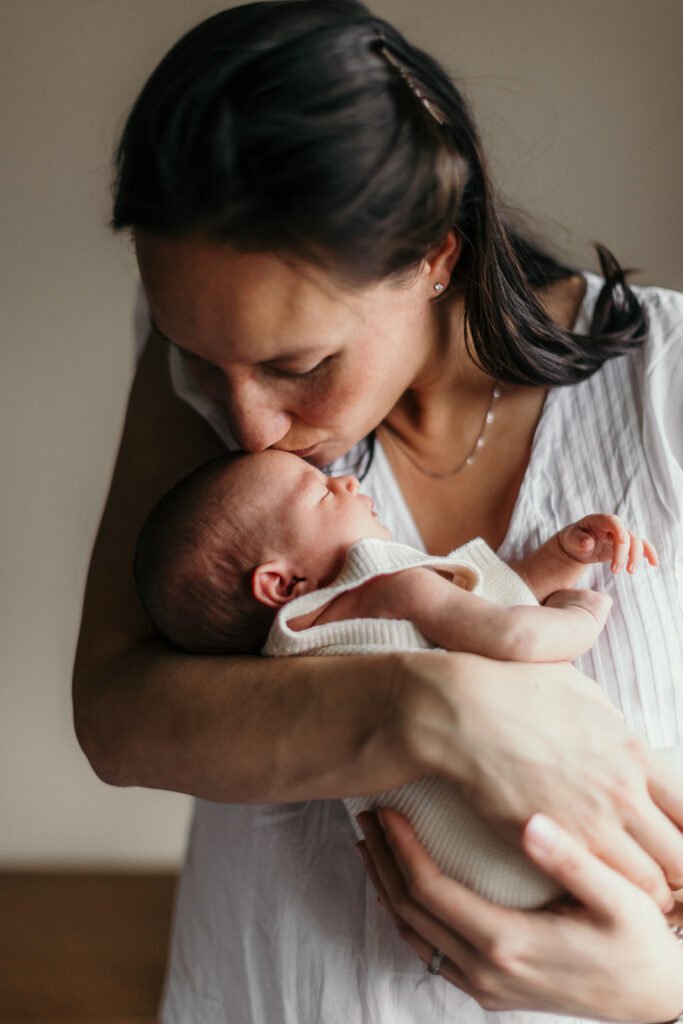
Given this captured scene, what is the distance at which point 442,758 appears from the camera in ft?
3.02

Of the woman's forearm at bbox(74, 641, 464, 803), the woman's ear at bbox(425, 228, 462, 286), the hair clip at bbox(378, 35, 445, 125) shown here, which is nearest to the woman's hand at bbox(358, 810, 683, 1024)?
the woman's forearm at bbox(74, 641, 464, 803)

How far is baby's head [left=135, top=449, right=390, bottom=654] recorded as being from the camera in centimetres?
109

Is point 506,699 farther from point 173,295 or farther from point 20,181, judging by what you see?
point 20,181

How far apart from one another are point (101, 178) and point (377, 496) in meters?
1.00

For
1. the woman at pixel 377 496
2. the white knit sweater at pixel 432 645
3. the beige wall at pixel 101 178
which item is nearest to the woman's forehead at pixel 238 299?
the woman at pixel 377 496

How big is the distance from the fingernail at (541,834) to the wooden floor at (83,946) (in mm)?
1532

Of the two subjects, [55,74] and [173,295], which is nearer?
[173,295]

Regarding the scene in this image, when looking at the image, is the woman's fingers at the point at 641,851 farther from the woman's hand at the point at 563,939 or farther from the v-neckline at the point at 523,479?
the v-neckline at the point at 523,479

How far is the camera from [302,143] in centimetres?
91

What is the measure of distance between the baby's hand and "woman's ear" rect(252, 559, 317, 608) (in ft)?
1.03

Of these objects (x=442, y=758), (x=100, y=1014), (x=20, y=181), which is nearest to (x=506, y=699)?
(x=442, y=758)

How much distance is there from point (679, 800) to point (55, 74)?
1.66 m

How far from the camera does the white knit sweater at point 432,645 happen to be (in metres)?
0.97

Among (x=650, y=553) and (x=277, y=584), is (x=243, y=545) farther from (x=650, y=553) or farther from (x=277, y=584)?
(x=650, y=553)
